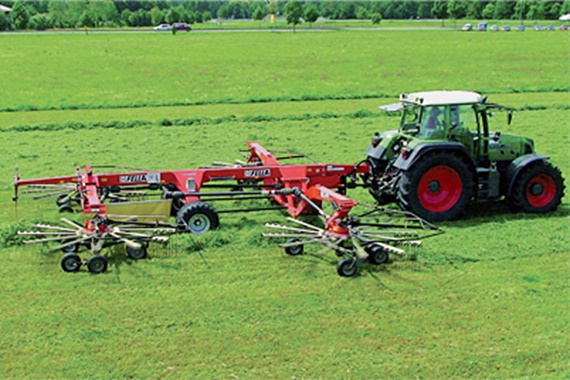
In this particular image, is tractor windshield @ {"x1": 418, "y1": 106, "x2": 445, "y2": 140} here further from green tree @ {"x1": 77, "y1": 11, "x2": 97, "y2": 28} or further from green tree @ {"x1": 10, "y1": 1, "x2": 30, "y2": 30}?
green tree @ {"x1": 10, "y1": 1, "x2": 30, "y2": 30}

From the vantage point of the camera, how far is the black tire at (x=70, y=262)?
A: 893 cm

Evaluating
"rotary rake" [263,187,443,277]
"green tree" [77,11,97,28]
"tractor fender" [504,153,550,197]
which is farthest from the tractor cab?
"green tree" [77,11,97,28]

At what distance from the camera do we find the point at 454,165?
36.2 feet

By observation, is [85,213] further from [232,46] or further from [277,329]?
[232,46]

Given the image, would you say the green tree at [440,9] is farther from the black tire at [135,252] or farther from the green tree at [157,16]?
the black tire at [135,252]

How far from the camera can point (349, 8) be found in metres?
110

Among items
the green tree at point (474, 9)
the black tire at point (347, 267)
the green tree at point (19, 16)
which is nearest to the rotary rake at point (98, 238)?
the black tire at point (347, 267)

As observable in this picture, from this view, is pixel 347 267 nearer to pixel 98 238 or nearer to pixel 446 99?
pixel 98 238

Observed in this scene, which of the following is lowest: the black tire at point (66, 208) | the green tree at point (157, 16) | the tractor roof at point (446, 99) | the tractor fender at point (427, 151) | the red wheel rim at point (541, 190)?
the black tire at point (66, 208)

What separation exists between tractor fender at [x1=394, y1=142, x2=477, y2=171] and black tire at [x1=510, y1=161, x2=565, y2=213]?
36.8 inches

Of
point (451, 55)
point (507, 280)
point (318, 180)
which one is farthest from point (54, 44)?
point (507, 280)

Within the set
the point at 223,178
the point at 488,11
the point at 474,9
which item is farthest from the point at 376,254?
the point at 488,11

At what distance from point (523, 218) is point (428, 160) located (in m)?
2.00

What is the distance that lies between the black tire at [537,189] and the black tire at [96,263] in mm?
6863
